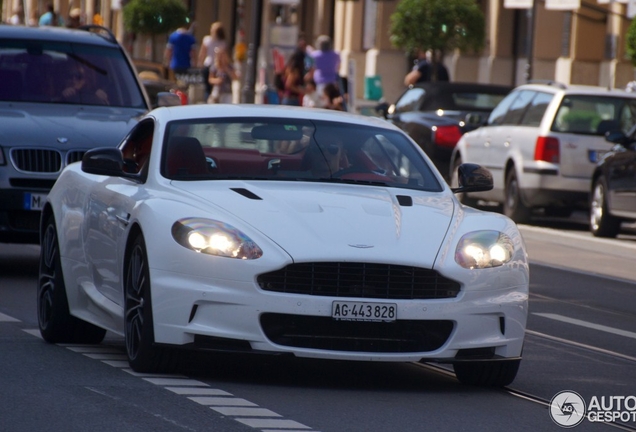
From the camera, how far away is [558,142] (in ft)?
67.3

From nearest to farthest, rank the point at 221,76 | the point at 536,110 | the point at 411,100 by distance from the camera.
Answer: the point at 536,110 < the point at 411,100 < the point at 221,76

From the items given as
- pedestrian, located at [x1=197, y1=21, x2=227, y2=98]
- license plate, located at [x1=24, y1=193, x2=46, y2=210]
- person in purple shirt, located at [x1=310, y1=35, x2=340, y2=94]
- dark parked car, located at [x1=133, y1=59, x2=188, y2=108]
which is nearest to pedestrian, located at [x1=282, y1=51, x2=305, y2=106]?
person in purple shirt, located at [x1=310, y1=35, x2=340, y2=94]

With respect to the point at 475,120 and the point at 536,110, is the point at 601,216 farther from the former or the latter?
the point at 475,120

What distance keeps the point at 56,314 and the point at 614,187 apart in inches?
426

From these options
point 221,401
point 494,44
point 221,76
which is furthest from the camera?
point 494,44

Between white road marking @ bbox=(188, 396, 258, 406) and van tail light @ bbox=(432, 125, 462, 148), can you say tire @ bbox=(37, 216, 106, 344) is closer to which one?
white road marking @ bbox=(188, 396, 258, 406)

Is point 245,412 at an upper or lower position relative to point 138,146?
lower

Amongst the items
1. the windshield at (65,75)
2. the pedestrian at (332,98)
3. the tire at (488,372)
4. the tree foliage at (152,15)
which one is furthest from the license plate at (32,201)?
the tree foliage at (152,15)

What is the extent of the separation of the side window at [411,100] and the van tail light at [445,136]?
86 cm

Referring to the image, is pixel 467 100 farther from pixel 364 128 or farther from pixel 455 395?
pixel 455 395

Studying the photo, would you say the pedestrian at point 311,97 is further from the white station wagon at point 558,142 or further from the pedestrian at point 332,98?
the white station wagon at point 558,142

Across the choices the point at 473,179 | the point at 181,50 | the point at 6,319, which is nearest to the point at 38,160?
the point at 6,319

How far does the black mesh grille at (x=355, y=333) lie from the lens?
25.7 feet

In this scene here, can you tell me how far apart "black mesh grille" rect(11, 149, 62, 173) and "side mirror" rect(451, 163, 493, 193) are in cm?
438
